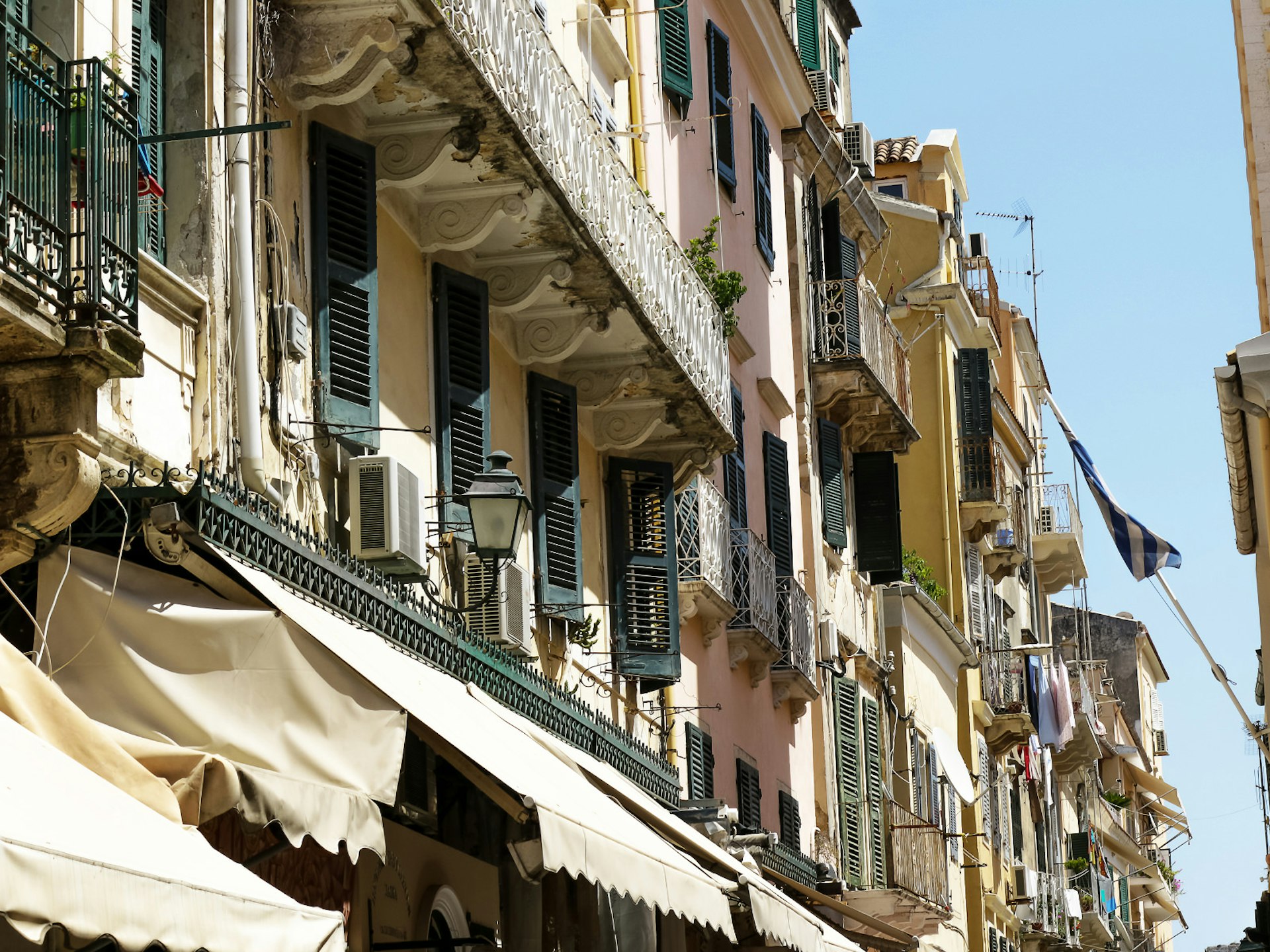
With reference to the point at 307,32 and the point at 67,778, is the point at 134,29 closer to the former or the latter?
the point at 307,32

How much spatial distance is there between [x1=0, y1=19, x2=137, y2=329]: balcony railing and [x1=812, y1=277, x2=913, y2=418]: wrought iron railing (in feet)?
58.7

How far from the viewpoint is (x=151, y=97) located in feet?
30.4

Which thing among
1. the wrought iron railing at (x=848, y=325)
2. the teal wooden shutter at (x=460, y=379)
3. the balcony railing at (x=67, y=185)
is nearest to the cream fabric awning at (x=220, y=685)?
the balcony railing at (x=67, y=185)

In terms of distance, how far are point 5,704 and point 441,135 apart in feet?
19.0

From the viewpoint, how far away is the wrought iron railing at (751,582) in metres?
19.7

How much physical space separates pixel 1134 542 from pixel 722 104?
7710 mm

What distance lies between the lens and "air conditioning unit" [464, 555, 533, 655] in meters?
12.6

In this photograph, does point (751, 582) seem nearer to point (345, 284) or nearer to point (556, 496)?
point (556, 496)

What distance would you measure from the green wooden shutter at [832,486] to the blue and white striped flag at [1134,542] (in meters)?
2.56

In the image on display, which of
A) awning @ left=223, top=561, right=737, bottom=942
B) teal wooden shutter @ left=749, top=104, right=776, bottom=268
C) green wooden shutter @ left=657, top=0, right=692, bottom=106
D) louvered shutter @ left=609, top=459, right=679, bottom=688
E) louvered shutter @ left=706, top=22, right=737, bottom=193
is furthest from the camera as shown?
teal wooden shutter @ left=749, top=104, right=776, bottom=268

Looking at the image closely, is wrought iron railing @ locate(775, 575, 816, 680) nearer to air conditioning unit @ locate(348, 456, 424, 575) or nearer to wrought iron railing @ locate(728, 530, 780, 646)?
wrought iron railing @ locate(728, 530, 780, 646)

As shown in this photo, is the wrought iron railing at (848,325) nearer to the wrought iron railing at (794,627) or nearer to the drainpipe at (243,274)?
the wrought iron railing at (794,627)

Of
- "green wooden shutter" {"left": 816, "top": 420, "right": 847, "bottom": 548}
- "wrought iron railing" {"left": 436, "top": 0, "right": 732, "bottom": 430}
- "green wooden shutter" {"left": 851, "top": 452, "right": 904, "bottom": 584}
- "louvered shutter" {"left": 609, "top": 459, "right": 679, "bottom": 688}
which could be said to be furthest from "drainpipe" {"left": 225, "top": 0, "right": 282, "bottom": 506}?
"green wooden shutter" {"left": 851, "top": 452, "right": 904, "bottom": 584}

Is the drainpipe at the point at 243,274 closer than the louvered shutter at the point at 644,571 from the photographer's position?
Yes
